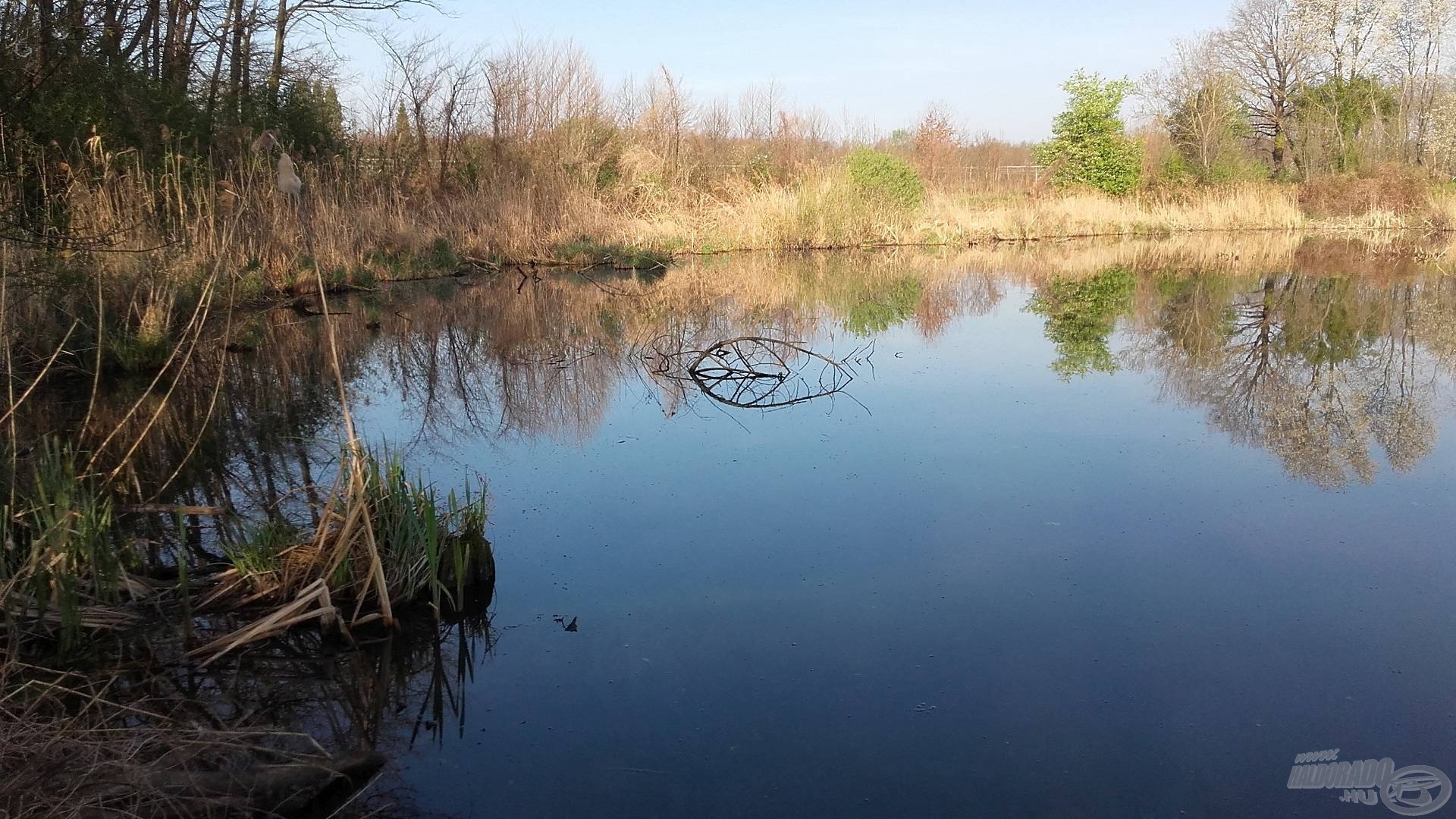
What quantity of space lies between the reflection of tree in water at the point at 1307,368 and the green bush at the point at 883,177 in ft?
26.0

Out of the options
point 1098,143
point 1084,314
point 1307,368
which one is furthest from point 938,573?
point 1098,143

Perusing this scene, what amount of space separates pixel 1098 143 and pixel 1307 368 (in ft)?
53.5

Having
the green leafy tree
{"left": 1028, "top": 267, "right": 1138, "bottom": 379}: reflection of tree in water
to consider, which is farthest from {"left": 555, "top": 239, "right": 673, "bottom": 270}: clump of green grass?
the green leafy tree

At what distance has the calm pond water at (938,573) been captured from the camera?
2285 mm

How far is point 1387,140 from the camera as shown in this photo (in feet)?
75.0

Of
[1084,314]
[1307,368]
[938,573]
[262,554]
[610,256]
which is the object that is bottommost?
[938,573]

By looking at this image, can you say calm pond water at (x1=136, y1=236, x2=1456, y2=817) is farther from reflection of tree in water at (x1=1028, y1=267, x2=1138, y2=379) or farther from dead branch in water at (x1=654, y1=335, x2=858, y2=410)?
reflection of tree in water at (x1=1028, y1=267, x2=1138, y2=379)

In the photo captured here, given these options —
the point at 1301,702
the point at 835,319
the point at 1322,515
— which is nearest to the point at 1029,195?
the point at 835,319

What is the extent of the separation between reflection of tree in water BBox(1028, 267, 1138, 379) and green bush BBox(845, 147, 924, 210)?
18.1 ft

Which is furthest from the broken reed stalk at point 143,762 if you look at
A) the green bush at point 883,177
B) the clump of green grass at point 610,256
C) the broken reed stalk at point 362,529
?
the green bush at point 883,177

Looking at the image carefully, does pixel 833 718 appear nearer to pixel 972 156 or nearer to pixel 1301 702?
pixel 1301 702

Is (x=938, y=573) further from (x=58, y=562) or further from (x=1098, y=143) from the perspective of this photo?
(x=1098, y=143)

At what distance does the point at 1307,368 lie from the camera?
6547 millimetres

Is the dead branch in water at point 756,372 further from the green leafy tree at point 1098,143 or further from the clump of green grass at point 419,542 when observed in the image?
the green leafy tree at point 1098,143
